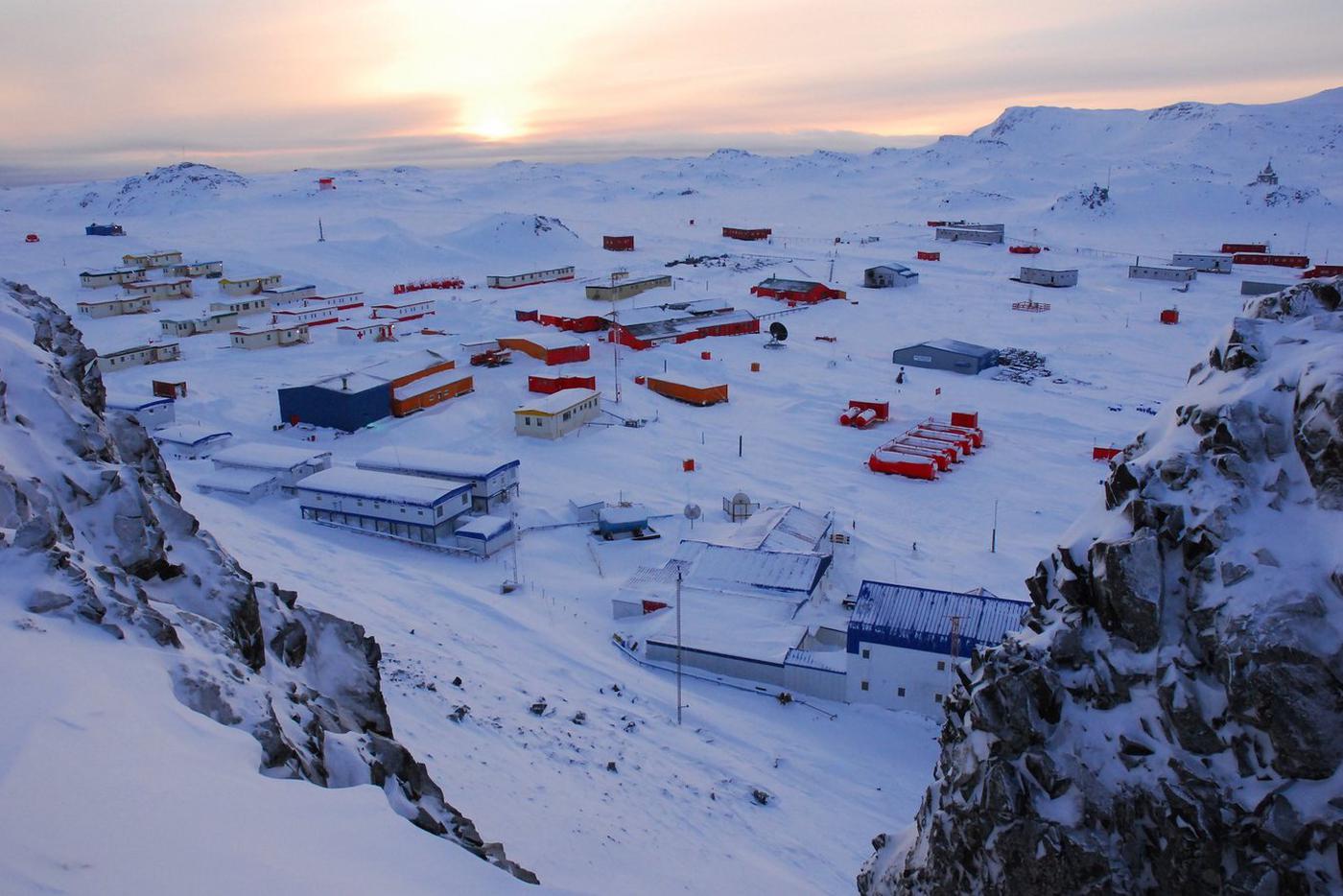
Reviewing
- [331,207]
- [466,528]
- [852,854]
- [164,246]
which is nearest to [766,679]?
[852,854]

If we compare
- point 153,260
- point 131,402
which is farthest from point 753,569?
point 153,260

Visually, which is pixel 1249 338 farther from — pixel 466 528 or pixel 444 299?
pixel 444 299

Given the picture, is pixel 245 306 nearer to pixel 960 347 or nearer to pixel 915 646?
pixel 960 347

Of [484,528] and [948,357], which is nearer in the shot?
[484,528]

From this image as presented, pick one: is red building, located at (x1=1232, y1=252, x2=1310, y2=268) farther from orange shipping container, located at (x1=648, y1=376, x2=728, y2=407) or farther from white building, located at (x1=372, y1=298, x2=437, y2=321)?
white building, located at (x1=372, y1=298, x2=437, y2=321)

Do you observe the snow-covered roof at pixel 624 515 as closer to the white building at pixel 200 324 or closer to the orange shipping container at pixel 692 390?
the orange shipping container at pixel 692 390

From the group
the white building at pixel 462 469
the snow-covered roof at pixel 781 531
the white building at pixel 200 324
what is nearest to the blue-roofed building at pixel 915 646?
the snow-covered roof at pixel 781 531

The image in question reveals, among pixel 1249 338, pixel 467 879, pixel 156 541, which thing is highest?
pixel 1249 338
